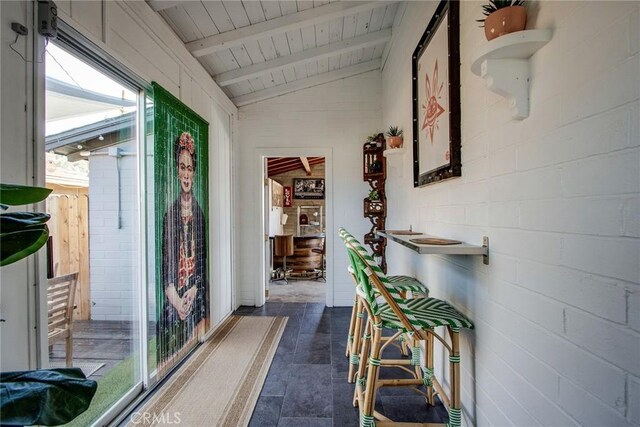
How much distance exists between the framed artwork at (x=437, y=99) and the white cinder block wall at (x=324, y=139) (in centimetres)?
149

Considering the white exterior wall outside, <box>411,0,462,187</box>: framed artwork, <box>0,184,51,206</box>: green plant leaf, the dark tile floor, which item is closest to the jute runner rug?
the dark tile floor

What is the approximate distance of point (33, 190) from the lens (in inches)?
27.8

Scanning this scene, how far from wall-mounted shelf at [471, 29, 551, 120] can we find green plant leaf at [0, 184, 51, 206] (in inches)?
52.0

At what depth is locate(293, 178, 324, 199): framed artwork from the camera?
26.7 ft

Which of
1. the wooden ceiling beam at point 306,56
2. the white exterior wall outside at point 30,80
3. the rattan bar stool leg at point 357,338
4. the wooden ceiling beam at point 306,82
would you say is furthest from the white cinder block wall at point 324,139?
the rattan bar stool leg at point 357,338

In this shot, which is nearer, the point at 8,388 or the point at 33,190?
the point at 8,388

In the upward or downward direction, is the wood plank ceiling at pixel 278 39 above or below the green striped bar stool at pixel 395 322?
above

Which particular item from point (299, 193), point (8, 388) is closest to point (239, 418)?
point (8, 388)

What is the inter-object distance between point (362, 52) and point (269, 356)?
3.26m

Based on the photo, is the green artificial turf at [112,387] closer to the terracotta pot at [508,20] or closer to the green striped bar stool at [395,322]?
the green striped bar stool at [395,322]

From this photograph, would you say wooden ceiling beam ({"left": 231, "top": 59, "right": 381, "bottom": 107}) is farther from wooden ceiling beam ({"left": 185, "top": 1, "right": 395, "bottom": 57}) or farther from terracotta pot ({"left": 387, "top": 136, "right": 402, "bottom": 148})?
terracotta pot ({"left": 387, "top": 136, "right": 402, "bottom": 148})

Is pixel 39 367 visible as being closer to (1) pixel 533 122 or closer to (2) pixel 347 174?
(1) pixel 533 122

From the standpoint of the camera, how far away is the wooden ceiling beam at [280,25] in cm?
238

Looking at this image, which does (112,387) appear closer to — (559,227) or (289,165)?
(559,227)
